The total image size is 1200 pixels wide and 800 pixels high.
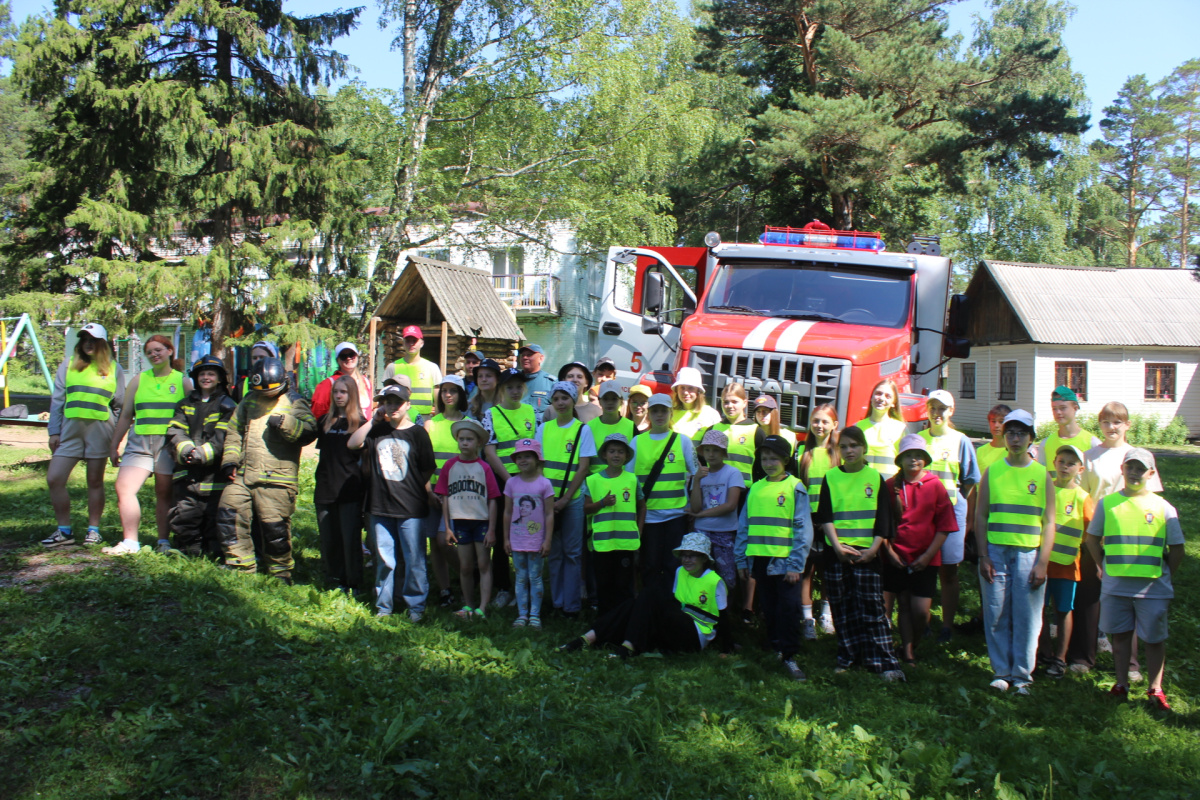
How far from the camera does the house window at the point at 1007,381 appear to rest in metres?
28.7

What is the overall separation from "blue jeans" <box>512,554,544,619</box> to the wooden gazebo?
10519mm

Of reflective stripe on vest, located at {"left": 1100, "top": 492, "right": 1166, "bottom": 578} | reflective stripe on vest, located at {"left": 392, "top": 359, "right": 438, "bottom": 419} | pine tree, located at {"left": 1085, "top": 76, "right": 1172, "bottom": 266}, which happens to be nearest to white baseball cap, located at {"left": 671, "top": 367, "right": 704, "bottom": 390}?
reflective stripe on vest, located at {"left": 392, "top": 359, "right": 438, "bottom": 419}

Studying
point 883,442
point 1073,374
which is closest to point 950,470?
point 883,442

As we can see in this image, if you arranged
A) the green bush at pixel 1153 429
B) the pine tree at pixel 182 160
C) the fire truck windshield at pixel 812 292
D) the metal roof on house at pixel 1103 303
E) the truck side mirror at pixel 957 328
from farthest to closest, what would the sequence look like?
1. the metal roof on house at pixel 1103 303
2. the green bush at pixel 1153 429
3. the pine tree at pixel 182 160
4. the truck side mirror at pixel 957 328
5. the fire truck windshield at pixel 812 292

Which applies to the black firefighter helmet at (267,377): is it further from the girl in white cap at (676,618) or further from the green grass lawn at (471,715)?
the girl in white cap at (676,618)

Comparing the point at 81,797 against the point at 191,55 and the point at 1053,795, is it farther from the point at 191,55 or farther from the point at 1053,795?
the point at 191,55

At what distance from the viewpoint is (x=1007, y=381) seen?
2914 centimetres


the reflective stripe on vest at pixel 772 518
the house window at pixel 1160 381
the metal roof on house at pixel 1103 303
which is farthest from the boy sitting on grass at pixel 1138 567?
the house window at pixel 1160 381

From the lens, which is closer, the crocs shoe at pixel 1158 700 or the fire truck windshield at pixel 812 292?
the crocs shoe at pixel 1158 700

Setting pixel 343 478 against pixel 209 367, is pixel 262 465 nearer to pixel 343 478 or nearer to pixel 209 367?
pixel 343 478

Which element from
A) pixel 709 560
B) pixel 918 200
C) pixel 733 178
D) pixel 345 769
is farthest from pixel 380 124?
pixel 345 769

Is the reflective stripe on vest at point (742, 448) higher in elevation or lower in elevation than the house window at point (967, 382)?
lower

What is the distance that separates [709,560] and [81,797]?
3783 mm

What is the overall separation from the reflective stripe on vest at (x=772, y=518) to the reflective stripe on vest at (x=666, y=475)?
601 mm
